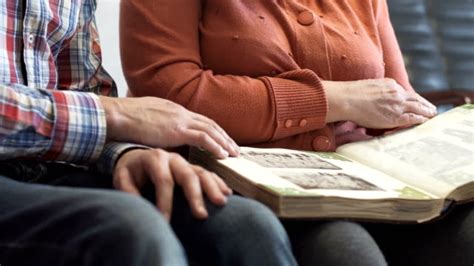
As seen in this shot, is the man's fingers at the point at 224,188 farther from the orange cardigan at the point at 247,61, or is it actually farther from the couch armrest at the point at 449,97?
the couch armrest at the point at 449,97

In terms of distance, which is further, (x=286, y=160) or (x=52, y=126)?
(x=286, y=160)

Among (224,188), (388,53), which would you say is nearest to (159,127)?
(224,188)

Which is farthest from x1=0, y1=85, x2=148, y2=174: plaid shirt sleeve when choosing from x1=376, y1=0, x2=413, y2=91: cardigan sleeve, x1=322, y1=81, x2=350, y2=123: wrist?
x1=376, y1=0, x2=413, y2=91: cardigan sleeve

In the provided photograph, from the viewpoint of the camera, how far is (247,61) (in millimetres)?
1049

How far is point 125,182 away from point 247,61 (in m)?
0.35

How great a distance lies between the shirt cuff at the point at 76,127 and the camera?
0.80 meters

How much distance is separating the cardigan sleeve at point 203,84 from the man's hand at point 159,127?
0.40ft

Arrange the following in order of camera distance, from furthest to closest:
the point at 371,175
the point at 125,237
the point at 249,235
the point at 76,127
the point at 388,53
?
the point at 388,53, the point at 371,175, the point at 76,127, the point at 249,235, the point at 125,237

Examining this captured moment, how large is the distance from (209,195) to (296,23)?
1.49 feet

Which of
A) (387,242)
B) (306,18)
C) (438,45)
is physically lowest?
(387,242)

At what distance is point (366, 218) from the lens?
795mm

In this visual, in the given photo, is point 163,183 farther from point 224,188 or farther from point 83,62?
point 83,62

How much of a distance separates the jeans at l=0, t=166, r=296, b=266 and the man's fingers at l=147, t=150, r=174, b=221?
0.03 metres

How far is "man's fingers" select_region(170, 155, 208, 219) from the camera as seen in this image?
0.72 m
